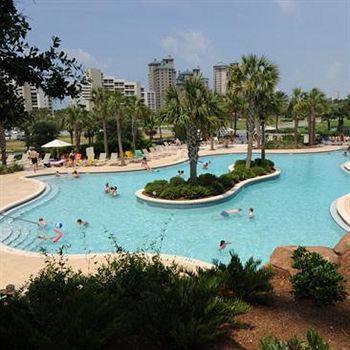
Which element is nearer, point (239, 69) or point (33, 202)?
point (33, 202)

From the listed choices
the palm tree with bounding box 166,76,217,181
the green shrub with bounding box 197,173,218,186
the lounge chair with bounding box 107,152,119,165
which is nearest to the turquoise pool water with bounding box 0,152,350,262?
the green shrub with bounding box 197,173,218,186

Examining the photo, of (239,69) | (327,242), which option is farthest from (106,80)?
(327,242)

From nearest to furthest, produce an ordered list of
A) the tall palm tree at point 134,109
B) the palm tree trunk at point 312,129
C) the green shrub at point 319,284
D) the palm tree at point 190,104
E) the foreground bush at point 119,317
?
the foreground bush at point 119,317 < the green shrub at point 319,284 < the palm tree at point 190,104 < the tall palm tree at point 134,109 < the palm tree trunk at point 312,129

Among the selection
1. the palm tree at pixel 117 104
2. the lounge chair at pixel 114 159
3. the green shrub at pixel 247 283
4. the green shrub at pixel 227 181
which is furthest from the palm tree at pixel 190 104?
the lounge chair at pixel 114 159

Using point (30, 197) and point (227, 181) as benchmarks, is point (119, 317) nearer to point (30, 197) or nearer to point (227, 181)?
point (227, 181)

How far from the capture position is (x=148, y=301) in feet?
19.2

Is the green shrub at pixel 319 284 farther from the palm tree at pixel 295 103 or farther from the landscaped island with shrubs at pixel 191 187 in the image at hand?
the palm tree at pixel 295 103

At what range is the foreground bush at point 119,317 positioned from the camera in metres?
5.07

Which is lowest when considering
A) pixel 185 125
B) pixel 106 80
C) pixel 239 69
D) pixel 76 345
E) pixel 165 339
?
pixel 165 339

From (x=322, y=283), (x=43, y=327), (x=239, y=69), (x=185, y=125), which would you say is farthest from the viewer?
(x=239, y=69)

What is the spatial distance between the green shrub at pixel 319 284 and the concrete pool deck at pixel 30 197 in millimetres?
4415

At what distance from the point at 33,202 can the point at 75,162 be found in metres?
13.7

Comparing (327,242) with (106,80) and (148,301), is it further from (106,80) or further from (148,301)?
(106,80)

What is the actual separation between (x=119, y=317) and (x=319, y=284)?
381cm
